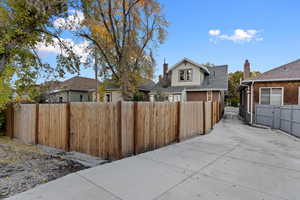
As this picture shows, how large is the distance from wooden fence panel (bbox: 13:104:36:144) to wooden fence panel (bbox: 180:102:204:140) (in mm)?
6274

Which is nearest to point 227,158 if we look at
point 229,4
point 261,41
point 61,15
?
point 61,15

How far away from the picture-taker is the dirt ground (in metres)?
3.03

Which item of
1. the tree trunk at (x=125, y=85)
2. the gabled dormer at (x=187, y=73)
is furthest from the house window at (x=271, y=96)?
the tree trunk at (x=125, y=85)

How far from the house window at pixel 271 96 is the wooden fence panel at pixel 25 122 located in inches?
577

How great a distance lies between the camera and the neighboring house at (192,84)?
16.9 m

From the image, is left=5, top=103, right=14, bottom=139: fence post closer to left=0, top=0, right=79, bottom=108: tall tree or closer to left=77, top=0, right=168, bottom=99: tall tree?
left=0, top=0, right=79, bottom=108: tall tree

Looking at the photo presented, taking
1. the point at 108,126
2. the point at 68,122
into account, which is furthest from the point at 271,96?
the point at 68,122

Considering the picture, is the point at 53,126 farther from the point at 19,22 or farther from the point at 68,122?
the point at 19,22

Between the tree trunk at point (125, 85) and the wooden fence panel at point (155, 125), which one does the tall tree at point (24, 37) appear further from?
the tree trunk at point (125, 85)

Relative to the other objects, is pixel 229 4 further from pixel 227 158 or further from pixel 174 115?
pixel 227 158

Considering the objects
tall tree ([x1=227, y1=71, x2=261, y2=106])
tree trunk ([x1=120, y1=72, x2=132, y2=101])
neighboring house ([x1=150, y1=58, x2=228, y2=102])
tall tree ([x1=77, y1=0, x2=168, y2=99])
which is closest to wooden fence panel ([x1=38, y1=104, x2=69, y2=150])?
tree trunk ([x1=120, y1=72, x2=132, y2=101])

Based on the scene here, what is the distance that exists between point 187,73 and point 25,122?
15709mm

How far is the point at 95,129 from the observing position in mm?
4695

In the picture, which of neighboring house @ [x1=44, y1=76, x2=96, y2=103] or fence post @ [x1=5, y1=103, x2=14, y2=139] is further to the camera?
neighboring house @ [x1=44, y1=76, x2=96, y2=103]
